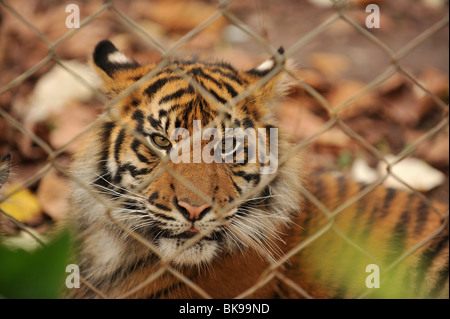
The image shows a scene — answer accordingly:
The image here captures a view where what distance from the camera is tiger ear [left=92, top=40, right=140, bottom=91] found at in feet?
7.70

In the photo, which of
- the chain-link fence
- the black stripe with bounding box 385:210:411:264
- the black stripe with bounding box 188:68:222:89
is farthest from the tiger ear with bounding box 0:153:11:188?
the black stripe with bounding box 385:210:411:264

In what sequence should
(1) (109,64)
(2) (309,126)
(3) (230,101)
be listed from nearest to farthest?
(3) (230,101), (1) (109,64), (2) (309,126)

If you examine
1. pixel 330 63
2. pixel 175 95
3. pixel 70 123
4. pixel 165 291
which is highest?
pixel 330 63

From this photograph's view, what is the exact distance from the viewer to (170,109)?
87.0 inches

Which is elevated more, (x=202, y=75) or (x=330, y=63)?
(x=330, y=63)

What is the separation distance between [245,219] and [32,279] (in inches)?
58.4

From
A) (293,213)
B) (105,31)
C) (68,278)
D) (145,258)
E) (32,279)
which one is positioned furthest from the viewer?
(105,31)

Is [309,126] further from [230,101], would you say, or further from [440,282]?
[230,101]

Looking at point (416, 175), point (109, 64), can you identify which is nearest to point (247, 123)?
point (109, 64)

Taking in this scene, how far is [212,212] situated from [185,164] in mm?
234

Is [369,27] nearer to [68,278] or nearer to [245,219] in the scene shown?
[245,219]

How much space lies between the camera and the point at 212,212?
202 cm

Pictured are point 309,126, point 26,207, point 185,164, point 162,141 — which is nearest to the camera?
point 185,164
